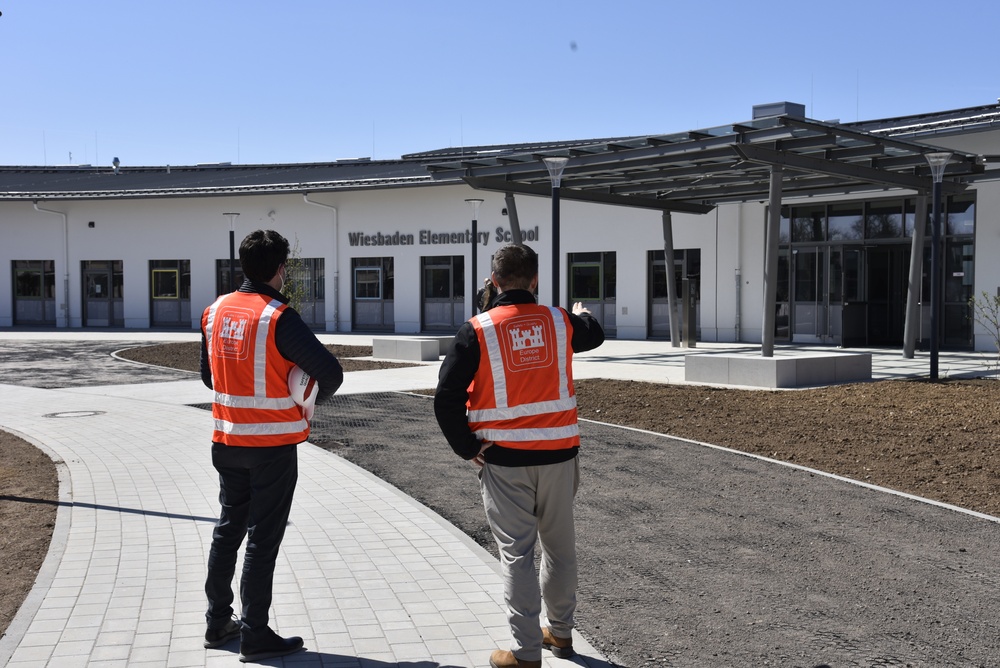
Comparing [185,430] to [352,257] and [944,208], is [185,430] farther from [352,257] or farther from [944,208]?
[352,257]

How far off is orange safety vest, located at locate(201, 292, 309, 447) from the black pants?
0.25ft

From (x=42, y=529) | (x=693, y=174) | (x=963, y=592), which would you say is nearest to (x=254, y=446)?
(x=42, y=529)

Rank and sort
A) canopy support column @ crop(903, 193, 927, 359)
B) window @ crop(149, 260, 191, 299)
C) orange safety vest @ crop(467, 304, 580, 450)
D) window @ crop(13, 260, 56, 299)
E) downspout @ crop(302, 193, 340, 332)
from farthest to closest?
window @ crop(13, 260, 56, 299) → window @ crop(149, 260, 191, 299) → downspout @ crop(302, 193, 340, 332) → canopy support column @ crop(903, 193, 927, 359) → orange safety vest @ crop(467, 304, 580, 450)

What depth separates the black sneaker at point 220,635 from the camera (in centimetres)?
445

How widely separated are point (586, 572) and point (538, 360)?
1935 millimetres

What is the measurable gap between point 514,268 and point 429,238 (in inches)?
1102

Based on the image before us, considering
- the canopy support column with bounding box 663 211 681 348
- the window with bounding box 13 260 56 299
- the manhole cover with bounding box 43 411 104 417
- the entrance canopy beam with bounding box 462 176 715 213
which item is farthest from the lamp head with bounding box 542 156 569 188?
the window with bounding box 13 260 56 299

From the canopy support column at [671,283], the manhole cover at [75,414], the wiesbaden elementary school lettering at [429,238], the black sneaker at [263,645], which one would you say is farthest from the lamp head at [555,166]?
the black sneaker at [263,645]

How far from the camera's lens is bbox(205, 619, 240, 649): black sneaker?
445cm

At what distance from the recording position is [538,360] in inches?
167

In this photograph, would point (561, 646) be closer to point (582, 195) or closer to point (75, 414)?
point (75, 414)

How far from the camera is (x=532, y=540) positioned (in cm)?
415

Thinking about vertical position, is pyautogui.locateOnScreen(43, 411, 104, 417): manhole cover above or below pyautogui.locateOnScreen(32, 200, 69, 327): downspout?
below

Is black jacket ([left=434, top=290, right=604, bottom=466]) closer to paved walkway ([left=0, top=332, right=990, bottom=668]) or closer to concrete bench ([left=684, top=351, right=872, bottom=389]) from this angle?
paved walkway ([left=0, top=332, right=990, bottom=668])
